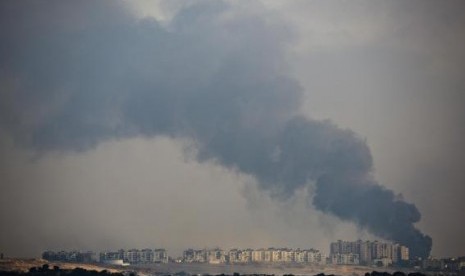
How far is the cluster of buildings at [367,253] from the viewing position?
248ft

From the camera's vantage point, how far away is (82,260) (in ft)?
249

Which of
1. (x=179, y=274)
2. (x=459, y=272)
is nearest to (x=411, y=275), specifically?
(x=459, y=272)

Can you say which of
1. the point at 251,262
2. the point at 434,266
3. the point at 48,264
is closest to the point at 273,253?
the point at 251,262

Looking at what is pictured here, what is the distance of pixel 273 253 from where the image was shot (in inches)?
3243

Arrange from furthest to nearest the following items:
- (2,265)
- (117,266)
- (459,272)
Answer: (459,272) → (117,266) → (2,265)

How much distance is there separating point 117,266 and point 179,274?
16.4ft

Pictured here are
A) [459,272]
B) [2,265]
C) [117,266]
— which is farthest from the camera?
[459,272]

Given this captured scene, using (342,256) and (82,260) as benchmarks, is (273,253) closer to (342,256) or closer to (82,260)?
(342,256)

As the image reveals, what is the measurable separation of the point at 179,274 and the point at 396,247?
1765 cm

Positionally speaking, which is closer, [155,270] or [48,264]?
[48,264]

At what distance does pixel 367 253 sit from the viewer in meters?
78.6

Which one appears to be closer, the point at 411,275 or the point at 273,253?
the point at 411,275

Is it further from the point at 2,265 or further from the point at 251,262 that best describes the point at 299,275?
the point at 2,265

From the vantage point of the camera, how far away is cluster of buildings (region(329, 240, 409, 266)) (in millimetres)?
75562
